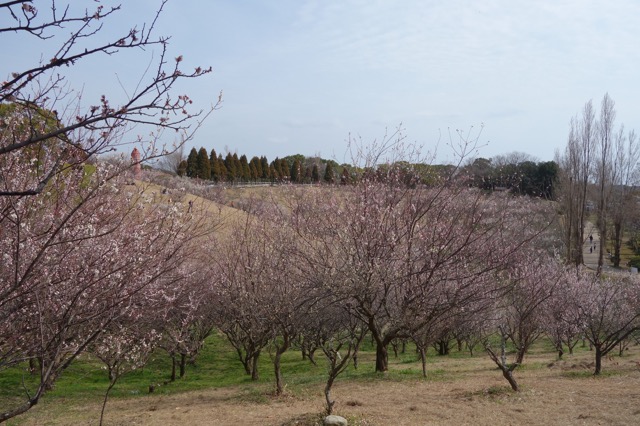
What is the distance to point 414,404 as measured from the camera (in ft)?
28.8

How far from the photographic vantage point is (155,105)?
2428 mm

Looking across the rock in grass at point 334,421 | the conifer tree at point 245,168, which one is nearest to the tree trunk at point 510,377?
the rock in grass at point 334,421

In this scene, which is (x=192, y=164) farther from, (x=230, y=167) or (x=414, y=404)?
(x=414, y=404)

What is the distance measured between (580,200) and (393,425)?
95.0ft

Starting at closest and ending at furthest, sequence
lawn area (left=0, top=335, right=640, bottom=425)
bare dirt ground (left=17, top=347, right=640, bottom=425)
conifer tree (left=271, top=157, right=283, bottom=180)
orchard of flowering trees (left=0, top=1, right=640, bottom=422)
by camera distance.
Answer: orchard of flowering trees (left=0, top=1, right=640, bottom=422)
bare dirt ground (left=17, top=347, right=640, bottom=425)
lawn area (left=0, top=335, right=640, bottom=425)
conifer tree (left=271, top=157, right=283, bottom=180)

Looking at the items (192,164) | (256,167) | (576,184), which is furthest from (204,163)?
(576,184)

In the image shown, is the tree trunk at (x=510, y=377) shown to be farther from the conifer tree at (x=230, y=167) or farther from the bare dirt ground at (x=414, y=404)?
the conifer tree at (x=230, y=167)

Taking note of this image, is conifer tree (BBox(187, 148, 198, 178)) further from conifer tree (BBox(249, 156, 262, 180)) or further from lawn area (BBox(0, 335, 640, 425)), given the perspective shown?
lawn area (BBox(0, 335, 640, 425))

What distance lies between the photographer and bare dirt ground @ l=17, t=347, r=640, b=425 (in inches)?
304

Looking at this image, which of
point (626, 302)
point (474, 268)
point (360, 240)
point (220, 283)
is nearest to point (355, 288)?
point (360, 240)

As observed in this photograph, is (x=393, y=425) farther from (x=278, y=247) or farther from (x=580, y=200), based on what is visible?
(x=580, y=200)

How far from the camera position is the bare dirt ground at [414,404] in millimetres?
7727

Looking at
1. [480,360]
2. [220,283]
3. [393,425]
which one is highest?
[220,283]

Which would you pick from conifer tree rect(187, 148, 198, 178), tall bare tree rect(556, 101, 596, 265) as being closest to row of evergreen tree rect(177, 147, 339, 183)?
conifer tree rect(187, 148, 198, 178)
